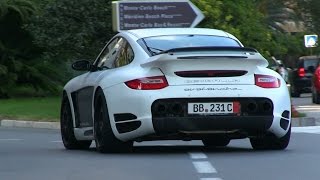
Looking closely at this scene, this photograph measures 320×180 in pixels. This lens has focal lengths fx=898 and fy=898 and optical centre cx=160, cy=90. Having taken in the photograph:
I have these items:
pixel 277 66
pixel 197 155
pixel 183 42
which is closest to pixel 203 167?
pixel 197 155

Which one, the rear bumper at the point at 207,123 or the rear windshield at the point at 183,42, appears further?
the rear windshield at the point at 183,42

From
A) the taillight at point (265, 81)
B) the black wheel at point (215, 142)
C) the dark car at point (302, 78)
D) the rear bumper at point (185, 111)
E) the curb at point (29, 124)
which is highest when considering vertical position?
the taillight at point (265, 81)

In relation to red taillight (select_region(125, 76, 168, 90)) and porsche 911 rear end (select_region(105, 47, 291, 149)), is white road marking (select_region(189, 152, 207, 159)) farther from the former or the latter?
red taillight (select_region(125, 76, 168, 90))

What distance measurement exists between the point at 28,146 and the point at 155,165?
165 inches

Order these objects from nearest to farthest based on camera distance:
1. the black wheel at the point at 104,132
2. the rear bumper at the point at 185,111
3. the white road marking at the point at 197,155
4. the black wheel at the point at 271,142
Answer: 1. the rear bumper at the point at 185,111
2. the white road marking at the point at 197,155
3. the black wheel at the point at 104,132
4. the black wheel at the point at 271,142

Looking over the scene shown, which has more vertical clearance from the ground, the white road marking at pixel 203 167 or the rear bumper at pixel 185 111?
the rear bumper at pixel 185 111

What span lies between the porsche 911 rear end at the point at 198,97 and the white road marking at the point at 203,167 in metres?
0.67

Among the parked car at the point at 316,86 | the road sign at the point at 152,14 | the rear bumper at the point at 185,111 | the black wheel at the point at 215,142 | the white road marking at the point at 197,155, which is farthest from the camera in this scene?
the parked car at the point at 316,86

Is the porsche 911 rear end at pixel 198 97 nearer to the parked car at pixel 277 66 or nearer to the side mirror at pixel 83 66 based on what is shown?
the side mirror at pixel 83 66

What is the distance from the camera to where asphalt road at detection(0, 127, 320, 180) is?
330 inches

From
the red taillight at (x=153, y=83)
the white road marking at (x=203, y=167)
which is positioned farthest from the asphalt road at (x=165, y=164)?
the red taillight at (x=153, y=83)

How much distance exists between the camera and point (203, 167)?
890 centimetres

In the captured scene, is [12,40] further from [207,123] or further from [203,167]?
[203,167]

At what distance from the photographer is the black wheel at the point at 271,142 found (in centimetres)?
1048
